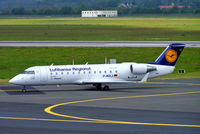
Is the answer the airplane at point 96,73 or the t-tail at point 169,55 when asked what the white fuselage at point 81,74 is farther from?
the t-tail at point 169,55

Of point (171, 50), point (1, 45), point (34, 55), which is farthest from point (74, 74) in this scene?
point (1, 45)

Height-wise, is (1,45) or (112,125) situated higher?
(1,45)

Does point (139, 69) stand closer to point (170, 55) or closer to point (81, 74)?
point (170, 55)

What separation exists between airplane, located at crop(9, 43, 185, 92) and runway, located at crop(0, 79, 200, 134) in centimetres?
106

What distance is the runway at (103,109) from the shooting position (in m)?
28.8

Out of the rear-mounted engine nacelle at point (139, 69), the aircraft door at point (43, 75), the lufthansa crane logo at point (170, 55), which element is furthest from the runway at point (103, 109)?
the lufthansa crane logo at point (170, 55)

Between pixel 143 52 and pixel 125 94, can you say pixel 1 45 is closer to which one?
pixel 143 52

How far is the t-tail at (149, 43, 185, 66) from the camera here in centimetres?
5060

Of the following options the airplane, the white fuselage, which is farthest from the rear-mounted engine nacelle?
the white fuselage

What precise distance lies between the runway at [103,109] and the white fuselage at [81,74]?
1.13 metres

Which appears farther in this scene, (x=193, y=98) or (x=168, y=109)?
(x=193, y=98)

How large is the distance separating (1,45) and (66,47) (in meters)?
14.0

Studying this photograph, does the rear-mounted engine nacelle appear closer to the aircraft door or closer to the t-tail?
the t-tail

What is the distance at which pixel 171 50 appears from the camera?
167 ft
